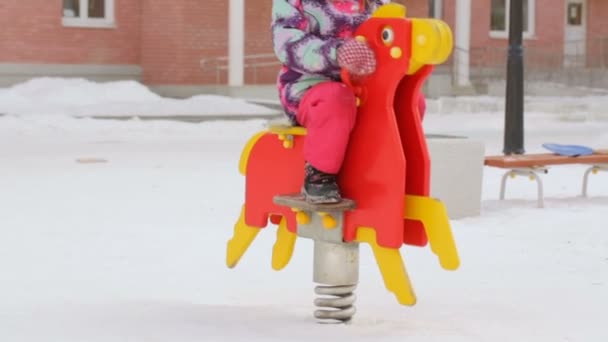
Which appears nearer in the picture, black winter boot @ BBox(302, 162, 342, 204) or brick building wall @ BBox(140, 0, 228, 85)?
black winter boot @ BBox(302, 162, 342, 204)

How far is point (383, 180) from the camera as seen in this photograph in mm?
4523

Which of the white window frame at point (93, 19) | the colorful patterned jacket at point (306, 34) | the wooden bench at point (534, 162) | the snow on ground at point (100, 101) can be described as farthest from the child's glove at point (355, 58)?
the white window frame at point (93, 19)

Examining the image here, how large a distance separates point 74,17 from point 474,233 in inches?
753

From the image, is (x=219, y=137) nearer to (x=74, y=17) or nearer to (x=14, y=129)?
(x=14, y=129)

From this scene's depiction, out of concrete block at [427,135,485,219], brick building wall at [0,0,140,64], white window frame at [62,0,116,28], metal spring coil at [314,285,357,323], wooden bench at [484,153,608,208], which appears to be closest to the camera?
metal spring coil at [314,285,357,323]

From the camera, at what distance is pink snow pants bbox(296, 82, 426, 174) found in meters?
4.48

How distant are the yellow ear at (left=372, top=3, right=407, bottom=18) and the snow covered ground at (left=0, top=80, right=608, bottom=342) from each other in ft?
4.06

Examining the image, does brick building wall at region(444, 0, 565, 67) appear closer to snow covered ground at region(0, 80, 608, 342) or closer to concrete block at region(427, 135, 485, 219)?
snow covered ground at region(0, 80, 608, 342)

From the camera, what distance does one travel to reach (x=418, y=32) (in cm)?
443

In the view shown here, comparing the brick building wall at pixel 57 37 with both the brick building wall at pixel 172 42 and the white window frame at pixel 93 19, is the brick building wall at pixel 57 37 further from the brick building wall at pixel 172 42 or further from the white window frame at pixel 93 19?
the brick building wall at pixel 172 42

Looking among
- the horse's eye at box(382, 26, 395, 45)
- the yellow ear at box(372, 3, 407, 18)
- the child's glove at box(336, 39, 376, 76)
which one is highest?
the yellow ear at box(372, 3, 407, 18)

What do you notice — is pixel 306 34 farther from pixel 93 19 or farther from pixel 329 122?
pixel 93 19

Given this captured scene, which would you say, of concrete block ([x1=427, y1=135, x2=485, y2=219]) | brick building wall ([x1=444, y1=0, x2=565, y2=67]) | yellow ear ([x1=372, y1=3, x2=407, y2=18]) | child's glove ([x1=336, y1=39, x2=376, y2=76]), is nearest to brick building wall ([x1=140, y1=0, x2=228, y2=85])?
brick building wall ([x1=444, y1=0, x2=565, y2=67])

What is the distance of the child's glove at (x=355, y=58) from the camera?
443 cm
